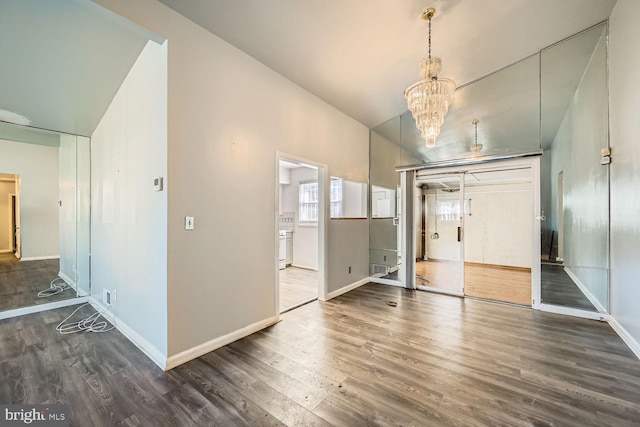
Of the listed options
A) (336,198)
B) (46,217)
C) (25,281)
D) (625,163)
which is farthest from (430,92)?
(46,217)

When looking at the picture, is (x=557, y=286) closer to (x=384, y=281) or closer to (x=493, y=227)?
(x=384, y=281)

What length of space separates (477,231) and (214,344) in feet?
21.6

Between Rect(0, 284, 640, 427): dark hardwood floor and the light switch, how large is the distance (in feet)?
4.05

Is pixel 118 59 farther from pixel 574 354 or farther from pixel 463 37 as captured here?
pixel 574 354

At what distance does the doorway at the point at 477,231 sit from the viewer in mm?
4395

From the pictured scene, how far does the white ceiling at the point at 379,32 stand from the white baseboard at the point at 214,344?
122 inches

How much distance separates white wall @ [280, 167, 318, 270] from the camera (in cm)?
634

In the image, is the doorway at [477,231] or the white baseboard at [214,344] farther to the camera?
the doorway at [477,231]

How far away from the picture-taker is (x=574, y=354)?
2.39 m

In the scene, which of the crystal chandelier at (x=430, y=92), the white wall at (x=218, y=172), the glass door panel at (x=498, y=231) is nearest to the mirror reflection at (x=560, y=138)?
the glass door panel at (x=498, y=231)

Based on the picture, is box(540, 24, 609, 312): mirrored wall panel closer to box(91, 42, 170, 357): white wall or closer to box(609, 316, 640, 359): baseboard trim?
box(609, 316, 640, 359): baseboard trim

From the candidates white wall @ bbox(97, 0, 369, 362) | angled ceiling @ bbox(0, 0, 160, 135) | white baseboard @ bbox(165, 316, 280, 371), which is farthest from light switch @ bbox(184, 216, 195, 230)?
angled ceiling @ bbox(0, 0, 160, 135)

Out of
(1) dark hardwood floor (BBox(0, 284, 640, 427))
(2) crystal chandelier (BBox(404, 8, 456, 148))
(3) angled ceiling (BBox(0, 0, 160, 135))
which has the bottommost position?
(1) dark hardwood floor (BBox(0, 284, 640, 427))

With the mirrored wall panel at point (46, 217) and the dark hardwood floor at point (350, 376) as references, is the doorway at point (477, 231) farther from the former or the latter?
the mirrored wall panel at point (46, 217)
